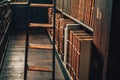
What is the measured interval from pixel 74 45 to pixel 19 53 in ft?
6.66

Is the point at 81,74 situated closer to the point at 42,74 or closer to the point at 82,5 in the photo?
the point at 82,5

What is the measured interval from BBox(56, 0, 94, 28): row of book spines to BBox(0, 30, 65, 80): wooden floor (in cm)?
101

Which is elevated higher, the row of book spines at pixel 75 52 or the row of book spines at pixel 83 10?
the row of book spines at pixel 83 10

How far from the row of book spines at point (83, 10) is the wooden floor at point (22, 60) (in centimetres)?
101

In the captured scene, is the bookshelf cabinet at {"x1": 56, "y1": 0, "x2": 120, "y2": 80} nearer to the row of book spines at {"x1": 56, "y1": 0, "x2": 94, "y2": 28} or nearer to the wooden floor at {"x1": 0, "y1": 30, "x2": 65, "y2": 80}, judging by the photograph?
the row of book spines at {"x1": 56, "y1": 0, "x2": 94, "y2": 28}

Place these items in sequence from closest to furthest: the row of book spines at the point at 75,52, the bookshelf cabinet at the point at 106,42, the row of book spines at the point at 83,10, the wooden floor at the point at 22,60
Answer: the bookshelf cabinet at the point at 106,42, the row of book spines at the point at 83,10, the row of book spines at the point at 75,52, the wooden floor at the point at 22,60

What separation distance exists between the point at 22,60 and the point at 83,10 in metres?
1.86

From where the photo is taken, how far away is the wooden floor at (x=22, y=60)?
333cm

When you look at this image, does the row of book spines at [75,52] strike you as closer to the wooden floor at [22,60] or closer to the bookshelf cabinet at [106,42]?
the bookshelf cabinet at [106,42]

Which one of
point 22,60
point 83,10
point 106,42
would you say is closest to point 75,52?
point 83,10

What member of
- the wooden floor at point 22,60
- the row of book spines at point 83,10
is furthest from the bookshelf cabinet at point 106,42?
the wooden floor at point 22,60

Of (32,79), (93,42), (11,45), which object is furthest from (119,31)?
(11,45)

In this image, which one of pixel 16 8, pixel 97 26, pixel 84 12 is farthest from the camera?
pixel 16 8

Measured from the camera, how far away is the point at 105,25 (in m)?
1.76
